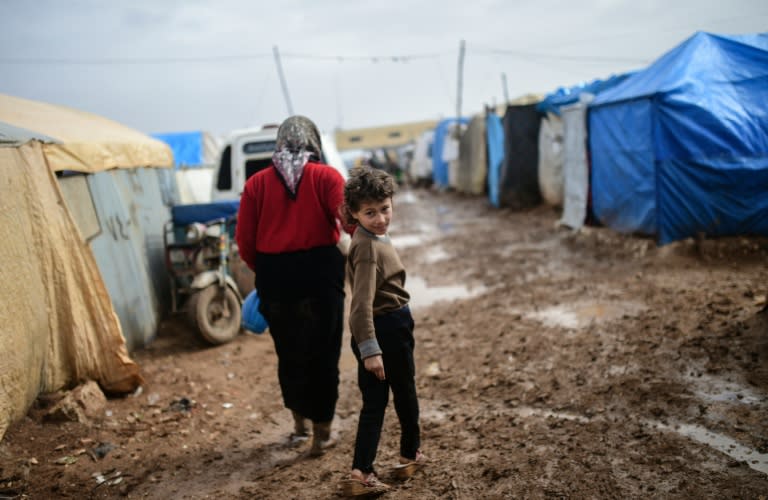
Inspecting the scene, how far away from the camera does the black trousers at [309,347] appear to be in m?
3.47

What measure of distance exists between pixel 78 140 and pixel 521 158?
38.4 ft

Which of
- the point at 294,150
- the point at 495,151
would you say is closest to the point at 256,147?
the point at 294,150

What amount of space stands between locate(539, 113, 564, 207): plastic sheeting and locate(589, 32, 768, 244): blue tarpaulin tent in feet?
14.3

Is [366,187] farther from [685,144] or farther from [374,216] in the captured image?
[685,144]

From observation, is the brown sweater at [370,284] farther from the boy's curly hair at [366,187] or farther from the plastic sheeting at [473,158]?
the plastic sheeting at [473,158]

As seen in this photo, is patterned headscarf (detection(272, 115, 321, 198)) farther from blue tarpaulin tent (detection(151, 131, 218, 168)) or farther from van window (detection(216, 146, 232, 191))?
blue tarpaulin tent (detection(151, 131, 218, 168))

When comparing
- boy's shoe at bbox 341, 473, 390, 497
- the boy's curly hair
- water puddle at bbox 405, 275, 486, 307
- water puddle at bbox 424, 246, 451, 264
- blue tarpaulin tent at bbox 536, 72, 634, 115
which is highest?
blue tarpaulin tent at bbox 536, 72, 634, 115

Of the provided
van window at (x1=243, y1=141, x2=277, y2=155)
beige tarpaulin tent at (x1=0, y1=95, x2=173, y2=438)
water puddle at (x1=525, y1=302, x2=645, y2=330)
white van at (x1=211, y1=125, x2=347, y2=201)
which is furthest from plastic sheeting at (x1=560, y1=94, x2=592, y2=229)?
beige tarpaulin tent at (x1=0, y1=95, x2=173, y2=438)

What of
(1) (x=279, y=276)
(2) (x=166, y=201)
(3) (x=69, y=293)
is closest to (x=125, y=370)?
(3) (x=69, y=293)

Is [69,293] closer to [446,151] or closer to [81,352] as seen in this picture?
[81,352]

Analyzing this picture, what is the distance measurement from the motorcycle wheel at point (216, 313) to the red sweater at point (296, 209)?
2770mm

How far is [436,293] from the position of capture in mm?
8047

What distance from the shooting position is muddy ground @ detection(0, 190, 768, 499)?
3051 mm

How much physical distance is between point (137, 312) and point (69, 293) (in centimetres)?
148
